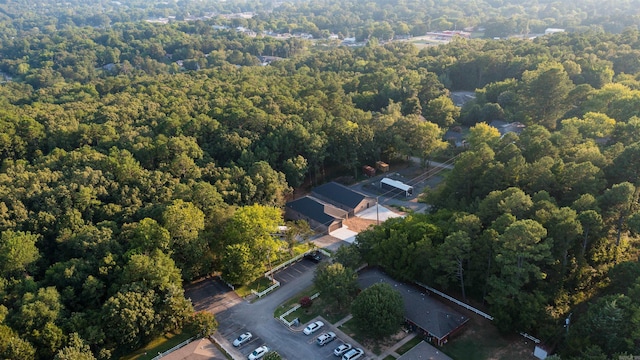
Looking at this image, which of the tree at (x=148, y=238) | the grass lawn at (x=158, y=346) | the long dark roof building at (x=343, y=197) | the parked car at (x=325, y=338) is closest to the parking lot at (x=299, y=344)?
the parked car at (x=325, y=338)

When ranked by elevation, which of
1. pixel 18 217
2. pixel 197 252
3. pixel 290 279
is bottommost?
pixel 290 279

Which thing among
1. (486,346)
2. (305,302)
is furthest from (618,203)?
(305,302)

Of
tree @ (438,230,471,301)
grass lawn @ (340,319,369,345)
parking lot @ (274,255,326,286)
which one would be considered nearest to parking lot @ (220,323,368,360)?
grass lawn @ (340,319,369,345)

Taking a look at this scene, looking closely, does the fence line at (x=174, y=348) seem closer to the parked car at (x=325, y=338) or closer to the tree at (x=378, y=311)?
the parked car at (x=325, y=338)

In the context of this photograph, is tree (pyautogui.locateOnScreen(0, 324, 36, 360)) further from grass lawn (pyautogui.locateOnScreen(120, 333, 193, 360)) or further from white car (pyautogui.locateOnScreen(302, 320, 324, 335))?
white car (pyautogui.locateOnScreen(302, 320, 324, 335))

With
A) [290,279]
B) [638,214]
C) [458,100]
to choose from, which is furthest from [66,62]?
[638,214]

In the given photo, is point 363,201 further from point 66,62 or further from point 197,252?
point 66,62
